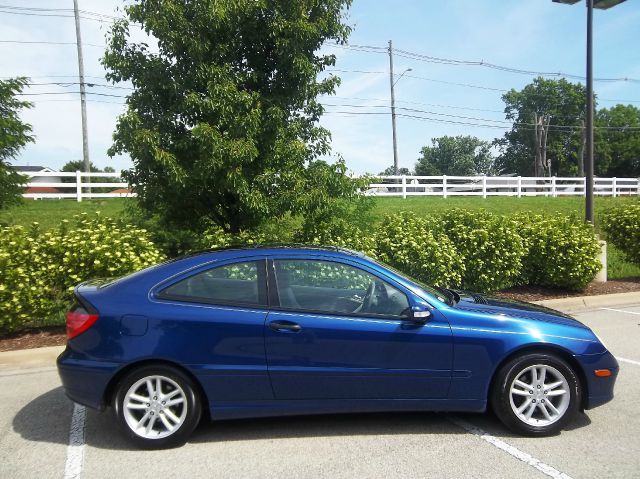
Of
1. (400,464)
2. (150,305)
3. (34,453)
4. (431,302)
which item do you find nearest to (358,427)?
(400,464)

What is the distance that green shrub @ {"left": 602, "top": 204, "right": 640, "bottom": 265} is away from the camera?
10.8 meters

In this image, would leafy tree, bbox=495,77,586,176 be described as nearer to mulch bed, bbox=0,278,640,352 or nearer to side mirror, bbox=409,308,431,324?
mulch bed, bbox=0,278,640,352

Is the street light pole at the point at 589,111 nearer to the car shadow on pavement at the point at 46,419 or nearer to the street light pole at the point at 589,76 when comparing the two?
the street light pole at the point at 589,76

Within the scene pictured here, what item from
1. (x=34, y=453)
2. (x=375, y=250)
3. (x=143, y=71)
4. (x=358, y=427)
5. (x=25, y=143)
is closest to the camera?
(x=34, y=453)

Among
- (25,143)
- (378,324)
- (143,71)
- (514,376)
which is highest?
(143,71)

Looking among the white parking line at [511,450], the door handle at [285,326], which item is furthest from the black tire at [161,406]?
the white parking line at [511,450]

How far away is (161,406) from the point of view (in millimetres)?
3881

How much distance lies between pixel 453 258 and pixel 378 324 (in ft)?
15.6

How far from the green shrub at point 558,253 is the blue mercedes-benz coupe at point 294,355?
5528mm

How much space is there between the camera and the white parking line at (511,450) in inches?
136

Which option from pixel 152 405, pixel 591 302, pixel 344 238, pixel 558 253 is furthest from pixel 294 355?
pixel 591 302

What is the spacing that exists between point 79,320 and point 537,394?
352cm

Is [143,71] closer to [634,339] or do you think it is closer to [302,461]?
[302,461]

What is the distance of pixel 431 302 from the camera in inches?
160
